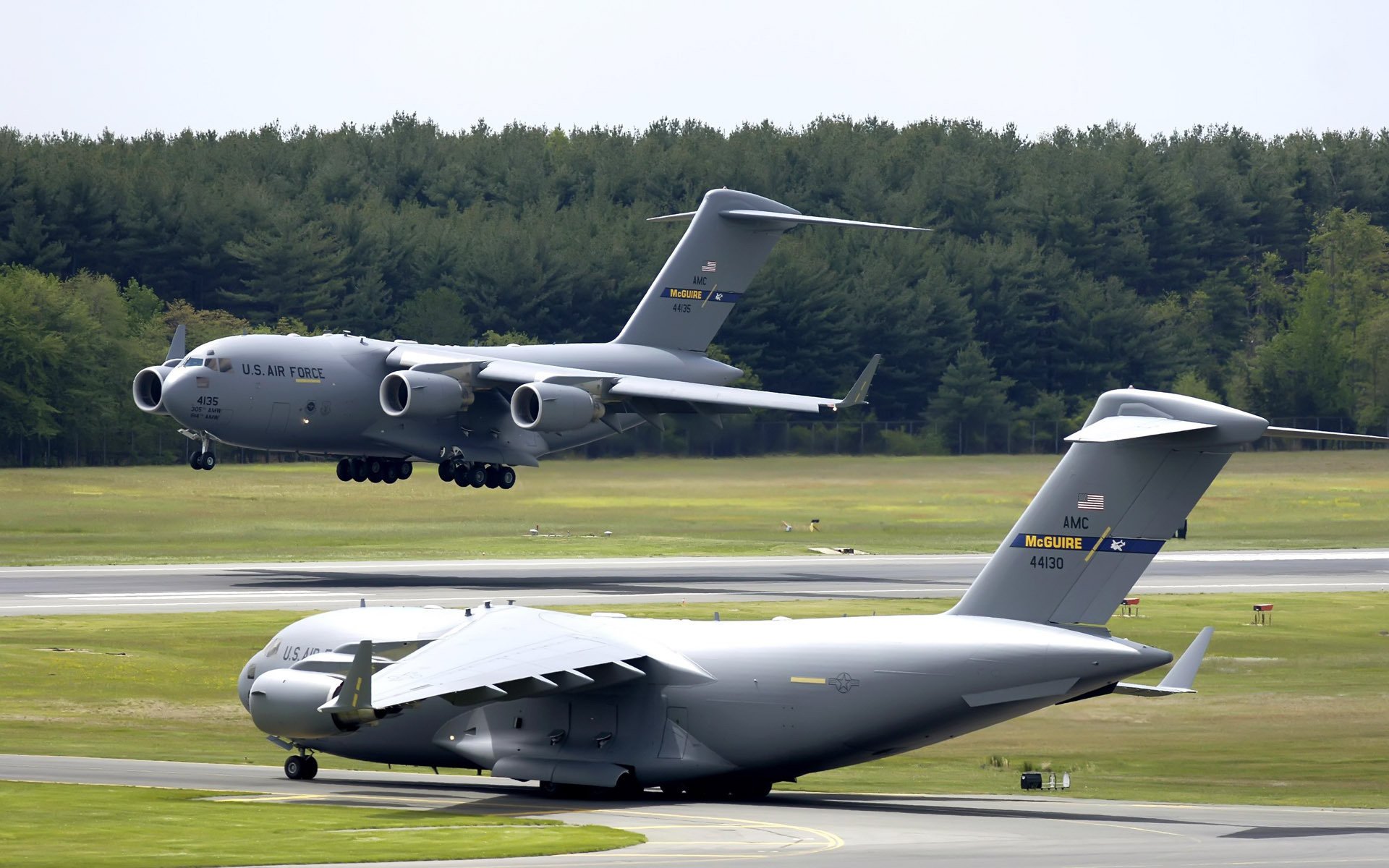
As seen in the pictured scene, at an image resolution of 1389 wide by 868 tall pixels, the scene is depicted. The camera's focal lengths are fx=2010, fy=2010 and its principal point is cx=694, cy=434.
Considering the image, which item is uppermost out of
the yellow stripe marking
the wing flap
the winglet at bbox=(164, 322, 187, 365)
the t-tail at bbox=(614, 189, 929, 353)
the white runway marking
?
the t-tail at bbox=(614, 189, 929, 353)

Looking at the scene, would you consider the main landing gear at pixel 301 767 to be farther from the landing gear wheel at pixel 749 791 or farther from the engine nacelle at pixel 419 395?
the engine nacelle at pixel 419 395

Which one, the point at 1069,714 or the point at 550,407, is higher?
the point at 550,407

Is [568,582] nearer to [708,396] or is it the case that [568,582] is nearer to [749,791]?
[708,396]

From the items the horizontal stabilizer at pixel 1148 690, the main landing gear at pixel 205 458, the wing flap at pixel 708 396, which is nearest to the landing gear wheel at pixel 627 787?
the horizontal stabilizer at pixel 1148 690

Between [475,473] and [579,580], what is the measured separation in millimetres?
5735

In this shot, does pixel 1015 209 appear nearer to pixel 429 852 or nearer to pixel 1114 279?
pixel 1114 279

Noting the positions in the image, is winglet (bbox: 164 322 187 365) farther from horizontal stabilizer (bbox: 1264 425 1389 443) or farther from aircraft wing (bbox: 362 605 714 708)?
horizontal stabilizer (bbox: 1264 425 1389 443)

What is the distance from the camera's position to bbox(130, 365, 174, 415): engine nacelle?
50.2 meters

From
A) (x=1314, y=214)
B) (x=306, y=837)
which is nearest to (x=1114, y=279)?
(x=1314, y=214)

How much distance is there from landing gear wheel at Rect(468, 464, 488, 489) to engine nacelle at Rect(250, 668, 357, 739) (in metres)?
30.2

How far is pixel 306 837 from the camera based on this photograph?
778 inches

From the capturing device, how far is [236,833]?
1994cm

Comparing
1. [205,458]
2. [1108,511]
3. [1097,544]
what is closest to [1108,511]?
[1108,511]

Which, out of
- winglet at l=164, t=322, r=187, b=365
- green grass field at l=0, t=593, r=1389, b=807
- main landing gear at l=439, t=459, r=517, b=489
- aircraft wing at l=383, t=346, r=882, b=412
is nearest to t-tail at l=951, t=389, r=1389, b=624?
green grass field at l=0, t=593, r=1389, b=807
